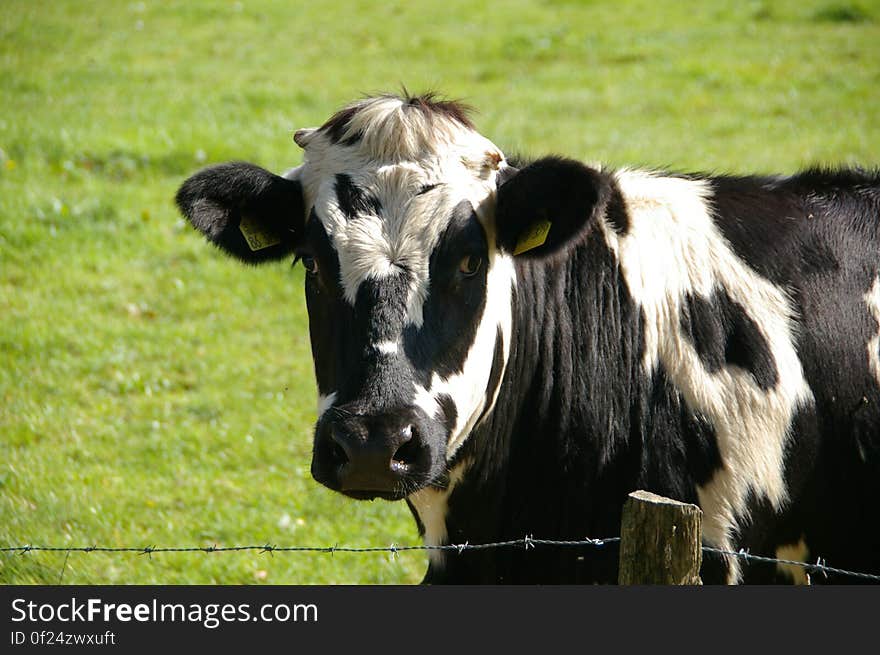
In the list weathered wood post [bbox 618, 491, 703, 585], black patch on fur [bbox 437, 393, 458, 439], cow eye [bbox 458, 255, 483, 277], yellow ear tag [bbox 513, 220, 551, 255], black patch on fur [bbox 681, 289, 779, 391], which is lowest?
weathered wood post [bbox 618, 491, 703, 585]

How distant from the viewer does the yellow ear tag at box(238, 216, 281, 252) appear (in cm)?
448

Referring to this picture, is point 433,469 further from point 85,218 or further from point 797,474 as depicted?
point 85,218

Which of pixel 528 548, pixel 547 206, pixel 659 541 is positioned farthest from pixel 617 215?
pixel 659 541

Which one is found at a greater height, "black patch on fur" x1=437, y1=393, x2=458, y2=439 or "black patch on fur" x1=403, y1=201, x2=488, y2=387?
"black patch on fur" x1=403, y1=201, x2=488, y2=387

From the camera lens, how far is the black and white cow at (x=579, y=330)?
13.4 feet

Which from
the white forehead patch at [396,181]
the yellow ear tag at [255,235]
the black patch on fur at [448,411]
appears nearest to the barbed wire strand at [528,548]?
the black patch on fur at [448,411]

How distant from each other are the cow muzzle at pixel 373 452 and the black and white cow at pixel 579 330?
20cm

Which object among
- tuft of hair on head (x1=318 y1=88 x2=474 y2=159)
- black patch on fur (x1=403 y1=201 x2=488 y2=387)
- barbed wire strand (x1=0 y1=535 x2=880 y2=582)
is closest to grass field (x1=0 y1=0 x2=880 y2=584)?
barbed wire strand (x1=0 y1=535 x2=880 y2=582)

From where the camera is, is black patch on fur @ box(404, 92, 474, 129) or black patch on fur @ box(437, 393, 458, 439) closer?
black patch on fur @ box(437, 393, 458, 439)

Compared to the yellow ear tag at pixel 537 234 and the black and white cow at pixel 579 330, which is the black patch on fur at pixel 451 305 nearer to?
the black and white cow at pixel 579 330

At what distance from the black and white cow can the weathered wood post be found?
973mm

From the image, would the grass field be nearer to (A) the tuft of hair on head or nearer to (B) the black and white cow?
(B) the black and white cow

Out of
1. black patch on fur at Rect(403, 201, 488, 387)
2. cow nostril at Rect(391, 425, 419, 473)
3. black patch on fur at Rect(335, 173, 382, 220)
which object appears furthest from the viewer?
black patch on fur at Rect(335, 173, 382, 220)
